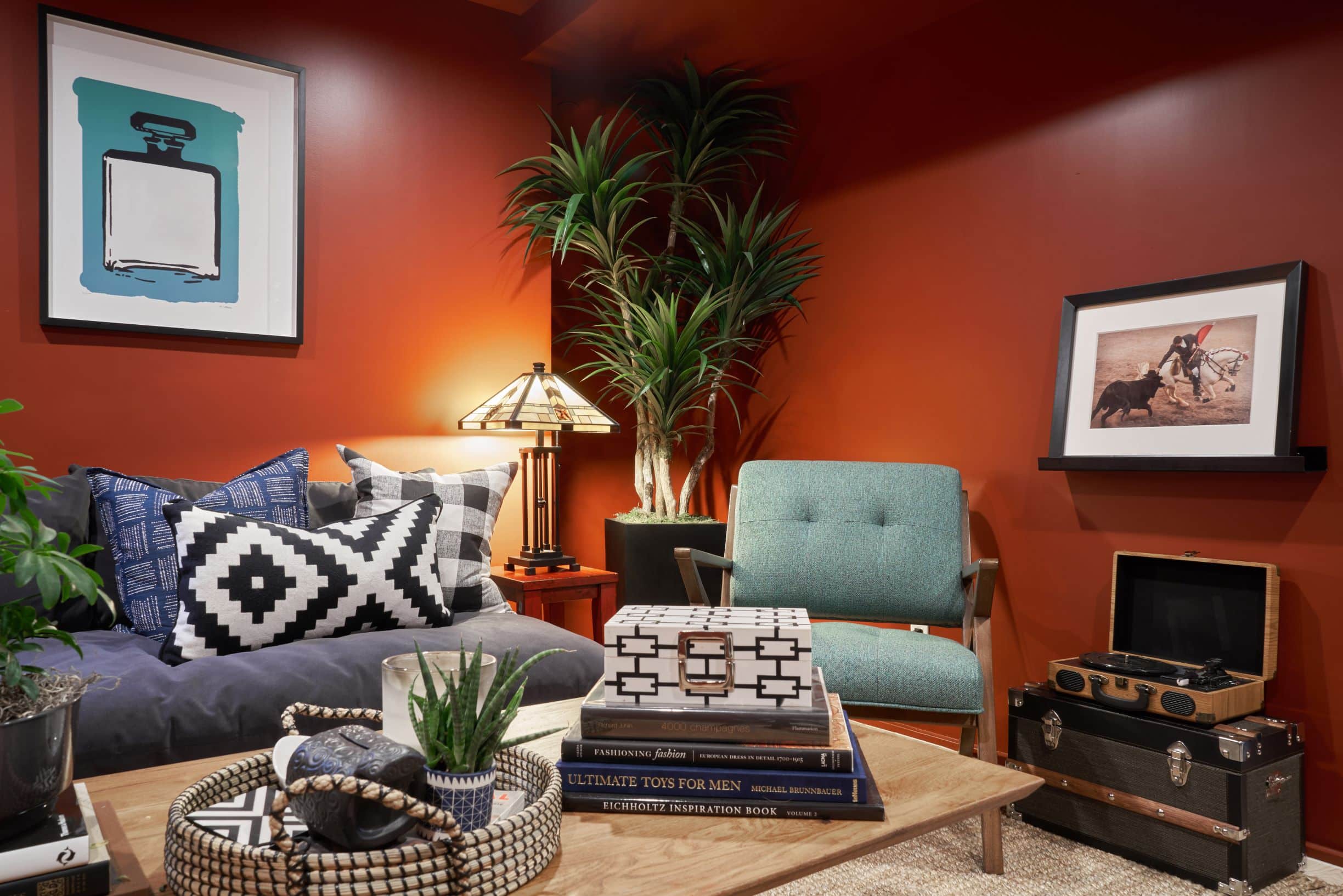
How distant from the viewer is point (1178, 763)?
6.68ft

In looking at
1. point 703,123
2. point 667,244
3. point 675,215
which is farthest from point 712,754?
point 667,244

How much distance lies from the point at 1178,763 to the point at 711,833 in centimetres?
153

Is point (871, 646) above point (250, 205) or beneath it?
beneath

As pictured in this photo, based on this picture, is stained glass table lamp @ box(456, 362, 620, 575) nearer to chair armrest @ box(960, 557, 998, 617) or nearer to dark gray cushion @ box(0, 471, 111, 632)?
dark gray cushion @ box(0, 471, 111, 632)

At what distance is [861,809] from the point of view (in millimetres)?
1054

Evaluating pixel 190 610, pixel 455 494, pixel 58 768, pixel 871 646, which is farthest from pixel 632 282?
pixel 58 768

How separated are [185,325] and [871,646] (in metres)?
2.22

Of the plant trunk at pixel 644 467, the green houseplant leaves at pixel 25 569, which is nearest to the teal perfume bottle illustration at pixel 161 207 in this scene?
the plant trunk at pixel 644 467

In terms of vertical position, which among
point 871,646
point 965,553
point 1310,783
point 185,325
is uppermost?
point 185,325

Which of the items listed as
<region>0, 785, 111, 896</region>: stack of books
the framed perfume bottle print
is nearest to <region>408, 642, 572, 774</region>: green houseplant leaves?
<region>0, 785, 111, 896</region>: stack of books

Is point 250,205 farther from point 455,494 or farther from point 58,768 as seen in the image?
point 58,768

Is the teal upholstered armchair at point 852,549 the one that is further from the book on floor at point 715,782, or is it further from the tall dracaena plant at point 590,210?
the book on floor at point 715,782

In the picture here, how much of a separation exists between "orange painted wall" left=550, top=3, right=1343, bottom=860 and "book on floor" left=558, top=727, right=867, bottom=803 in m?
1.75

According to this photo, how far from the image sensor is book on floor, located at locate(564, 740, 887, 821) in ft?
3.45
